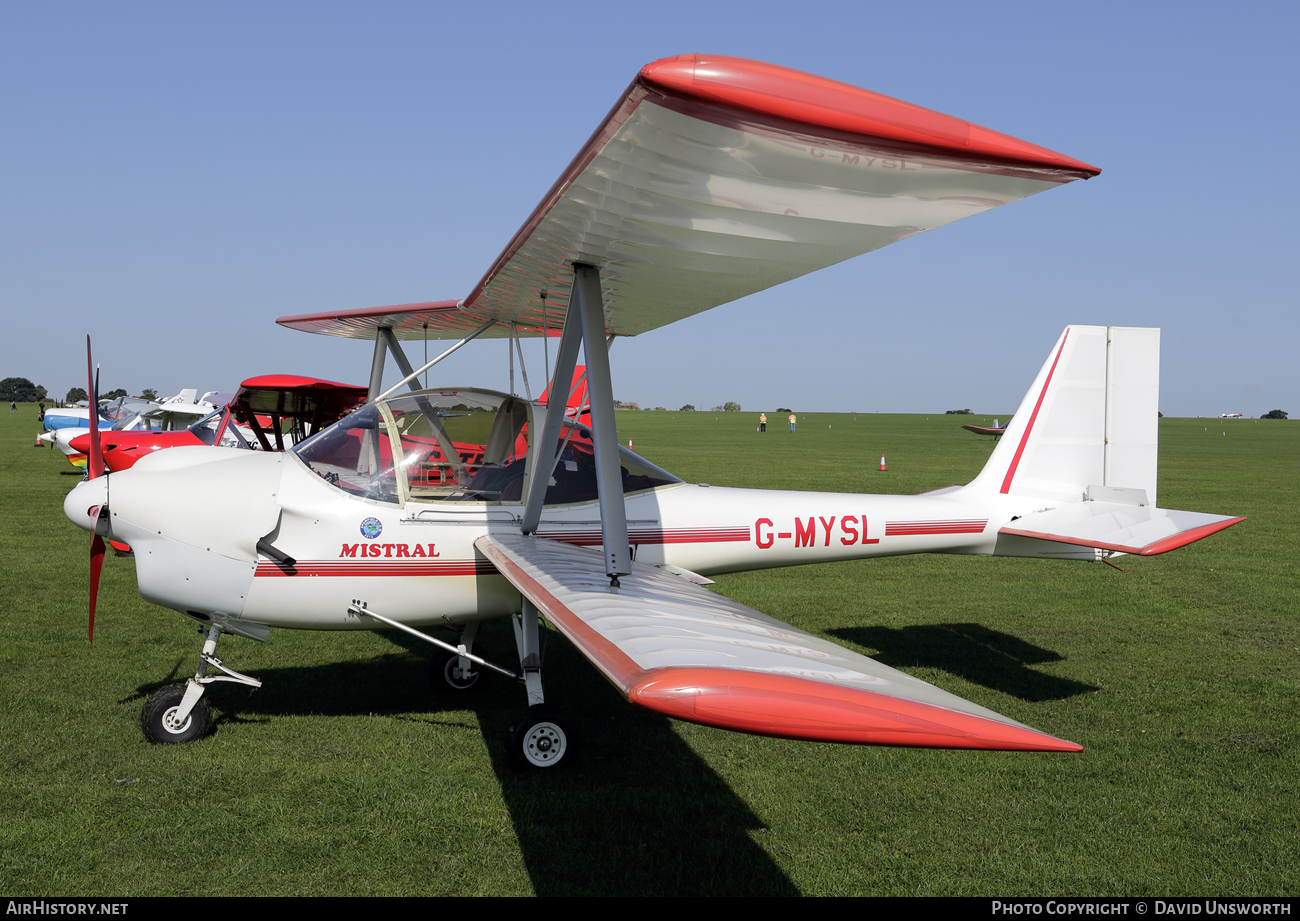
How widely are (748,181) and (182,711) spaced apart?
4.88 m

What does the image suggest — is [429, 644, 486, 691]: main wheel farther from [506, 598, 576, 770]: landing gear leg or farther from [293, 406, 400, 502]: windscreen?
[293, 406, 400, 502]: windscreen

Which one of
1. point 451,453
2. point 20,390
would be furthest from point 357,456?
point 20,390

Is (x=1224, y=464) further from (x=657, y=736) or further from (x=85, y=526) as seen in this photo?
(x=85, y=526)

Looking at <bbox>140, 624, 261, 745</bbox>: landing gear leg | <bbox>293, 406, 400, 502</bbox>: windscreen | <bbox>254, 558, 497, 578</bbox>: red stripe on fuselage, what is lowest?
<bbox>140, 624, 261, 745</bbox>: landing gear leg

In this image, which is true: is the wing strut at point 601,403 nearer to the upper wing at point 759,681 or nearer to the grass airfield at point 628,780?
the upper wing at point 759,681

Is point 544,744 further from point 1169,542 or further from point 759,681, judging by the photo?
point 1169,542

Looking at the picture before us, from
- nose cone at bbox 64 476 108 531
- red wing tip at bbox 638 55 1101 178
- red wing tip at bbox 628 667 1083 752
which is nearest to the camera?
red wing tip at bbox 628 667 1083 752

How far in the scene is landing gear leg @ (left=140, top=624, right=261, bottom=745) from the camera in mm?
5602

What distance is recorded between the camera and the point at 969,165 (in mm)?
2789

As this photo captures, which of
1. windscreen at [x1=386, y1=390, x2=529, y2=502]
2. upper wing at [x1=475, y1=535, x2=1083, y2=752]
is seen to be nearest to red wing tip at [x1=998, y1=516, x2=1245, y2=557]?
upper wing at [x1=475, y1=535, x2=1083, y2=752]

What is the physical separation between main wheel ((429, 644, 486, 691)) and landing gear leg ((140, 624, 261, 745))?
1635 millimetres

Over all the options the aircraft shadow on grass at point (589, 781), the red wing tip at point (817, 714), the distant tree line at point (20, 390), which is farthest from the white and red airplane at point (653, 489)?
the distant tree line at point (20, 390)

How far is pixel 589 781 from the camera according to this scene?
522 centimetres

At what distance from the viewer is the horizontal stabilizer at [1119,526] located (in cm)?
592
